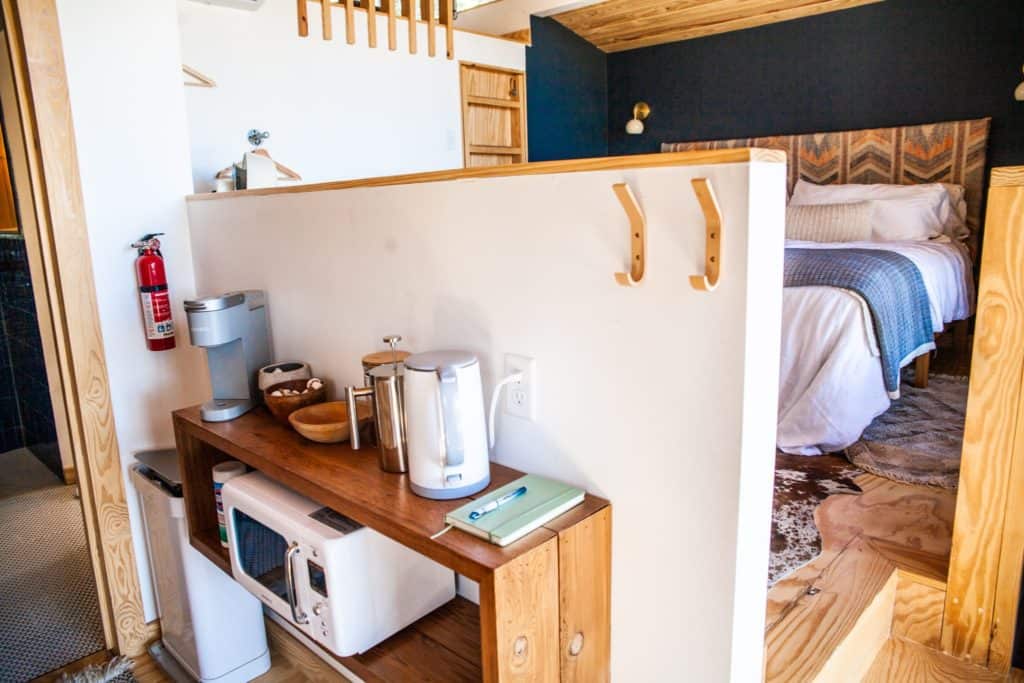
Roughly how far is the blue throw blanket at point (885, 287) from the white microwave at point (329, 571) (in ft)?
6.36

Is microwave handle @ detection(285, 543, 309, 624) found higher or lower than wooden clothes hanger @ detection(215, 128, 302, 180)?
lower

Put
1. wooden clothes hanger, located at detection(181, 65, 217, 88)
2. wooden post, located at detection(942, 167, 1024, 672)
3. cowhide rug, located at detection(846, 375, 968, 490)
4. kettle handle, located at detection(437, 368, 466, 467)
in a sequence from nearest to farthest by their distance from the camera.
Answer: kettle handle, located at detection(437, 368, 466, 467) → wooden post, located at detection(942, 167, 1024, 672) → cowhide rug, located at detection(846, 375, 968, 490) → wooden clothes hanger, located at detection(181, 65, 217, 88)

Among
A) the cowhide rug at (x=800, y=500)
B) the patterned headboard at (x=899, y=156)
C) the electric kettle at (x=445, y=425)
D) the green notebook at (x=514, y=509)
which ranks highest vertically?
the patterned headboard at (x=899, y=156)

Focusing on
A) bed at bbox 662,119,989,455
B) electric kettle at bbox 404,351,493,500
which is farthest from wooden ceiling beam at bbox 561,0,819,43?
electric kettle at bbox 404,351,493,500

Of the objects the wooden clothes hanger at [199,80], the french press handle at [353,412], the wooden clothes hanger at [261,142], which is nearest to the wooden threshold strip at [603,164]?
the french press handle at [353,412]

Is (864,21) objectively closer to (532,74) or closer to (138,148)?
(532,74)

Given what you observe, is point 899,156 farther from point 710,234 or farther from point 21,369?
point 21,369

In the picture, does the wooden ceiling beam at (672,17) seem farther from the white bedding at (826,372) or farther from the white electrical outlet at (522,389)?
the white electrical outlet at (522,389)

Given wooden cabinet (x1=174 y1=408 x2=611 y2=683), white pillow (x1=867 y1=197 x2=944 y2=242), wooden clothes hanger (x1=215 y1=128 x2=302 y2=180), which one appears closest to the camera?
wooden cabinet (x1=174 y1=408 x2=611 y2=683)

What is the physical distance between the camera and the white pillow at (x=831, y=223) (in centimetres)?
401

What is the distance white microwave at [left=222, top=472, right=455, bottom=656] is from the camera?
129 cm

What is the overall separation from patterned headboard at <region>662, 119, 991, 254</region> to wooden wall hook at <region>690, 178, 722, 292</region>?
3240 millimetres

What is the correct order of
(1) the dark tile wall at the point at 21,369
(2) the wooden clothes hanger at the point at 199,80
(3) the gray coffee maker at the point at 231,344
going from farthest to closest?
(1) the dark tile wall at the point at 21,369, (2) the wooden clothes hanger at the point at 199,80, (3) the gray coffee maker at the point at 231,344

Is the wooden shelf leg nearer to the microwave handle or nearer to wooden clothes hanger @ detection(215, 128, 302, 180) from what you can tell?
the microwave handle
